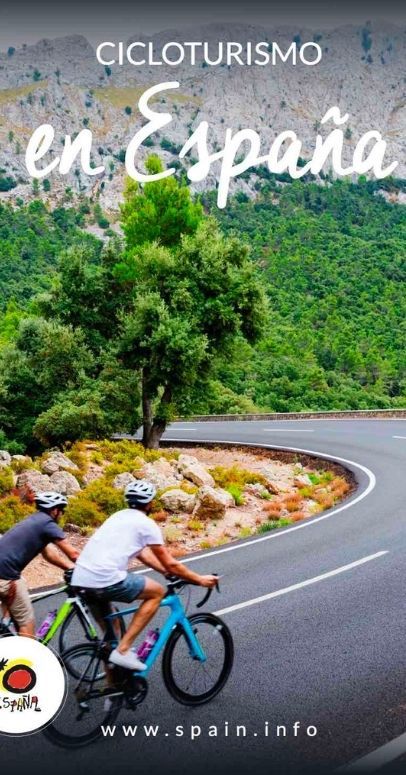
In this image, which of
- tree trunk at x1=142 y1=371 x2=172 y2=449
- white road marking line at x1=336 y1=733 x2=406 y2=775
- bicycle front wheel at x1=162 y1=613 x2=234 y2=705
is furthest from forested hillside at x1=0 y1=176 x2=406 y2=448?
white road marking line at x1=336 y1=733 x2=406 y2=775

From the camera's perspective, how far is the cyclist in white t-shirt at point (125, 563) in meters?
5.25

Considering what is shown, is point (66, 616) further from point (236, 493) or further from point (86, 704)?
point (236, 493)

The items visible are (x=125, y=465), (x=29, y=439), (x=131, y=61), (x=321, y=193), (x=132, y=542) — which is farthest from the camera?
(x=321, y=193)

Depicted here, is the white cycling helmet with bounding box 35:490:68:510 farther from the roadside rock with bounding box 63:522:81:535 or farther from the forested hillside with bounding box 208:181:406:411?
the forested hillside with bounding box 208:181:406:411

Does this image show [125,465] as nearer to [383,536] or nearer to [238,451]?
[238,451]

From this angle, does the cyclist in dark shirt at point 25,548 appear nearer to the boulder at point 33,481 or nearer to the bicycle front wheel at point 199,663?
the bicycle front wheel at point 199,663

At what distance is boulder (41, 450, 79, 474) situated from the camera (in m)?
19.4

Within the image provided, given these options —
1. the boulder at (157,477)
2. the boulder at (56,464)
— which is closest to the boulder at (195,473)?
the boulder at (157,477)

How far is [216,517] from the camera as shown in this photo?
51.3 ft

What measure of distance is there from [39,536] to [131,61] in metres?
6.24

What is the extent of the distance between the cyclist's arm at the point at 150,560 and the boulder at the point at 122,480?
12.7 metres

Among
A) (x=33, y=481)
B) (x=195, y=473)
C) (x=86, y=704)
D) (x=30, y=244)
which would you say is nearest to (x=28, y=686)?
(x=86, y=704)

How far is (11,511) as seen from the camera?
15.0m

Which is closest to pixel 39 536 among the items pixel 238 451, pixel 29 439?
pixel 238 451
